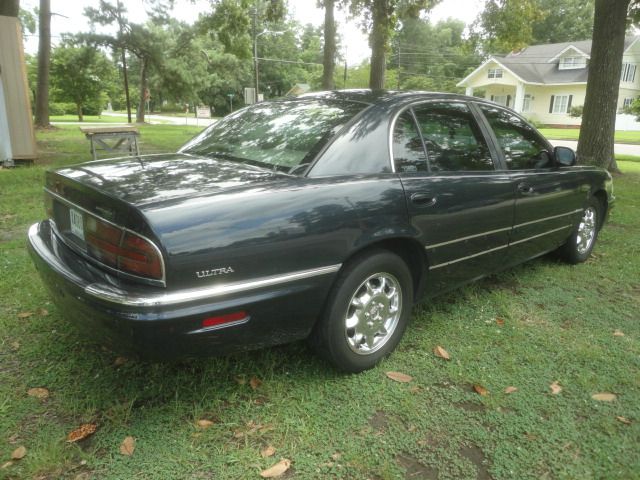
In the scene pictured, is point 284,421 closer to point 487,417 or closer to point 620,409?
point 487,417

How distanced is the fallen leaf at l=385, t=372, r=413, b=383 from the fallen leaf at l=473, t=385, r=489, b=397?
13.9 inches

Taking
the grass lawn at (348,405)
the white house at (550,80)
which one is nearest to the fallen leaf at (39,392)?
the grass lawn at (348,405)

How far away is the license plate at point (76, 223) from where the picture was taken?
236 cm

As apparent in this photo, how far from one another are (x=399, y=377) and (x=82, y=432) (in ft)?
5.36

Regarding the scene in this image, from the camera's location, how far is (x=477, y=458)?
213cm

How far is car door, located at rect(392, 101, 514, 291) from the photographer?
111 inches

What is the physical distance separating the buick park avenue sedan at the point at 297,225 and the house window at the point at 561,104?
42.0m

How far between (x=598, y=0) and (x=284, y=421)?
9931mm

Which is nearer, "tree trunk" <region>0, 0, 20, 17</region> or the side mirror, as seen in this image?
the side mirror

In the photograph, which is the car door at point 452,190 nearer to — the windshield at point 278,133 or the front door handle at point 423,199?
the front door handle at point 423,199

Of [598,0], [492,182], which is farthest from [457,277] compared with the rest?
[598,0]

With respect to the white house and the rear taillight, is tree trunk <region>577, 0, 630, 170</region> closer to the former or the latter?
the rear taillight

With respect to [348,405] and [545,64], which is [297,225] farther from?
[545,64]

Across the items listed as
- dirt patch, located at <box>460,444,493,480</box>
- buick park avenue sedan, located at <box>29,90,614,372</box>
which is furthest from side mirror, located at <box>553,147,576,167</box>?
dirt patch, located at <box>460,444,493,480</box>
